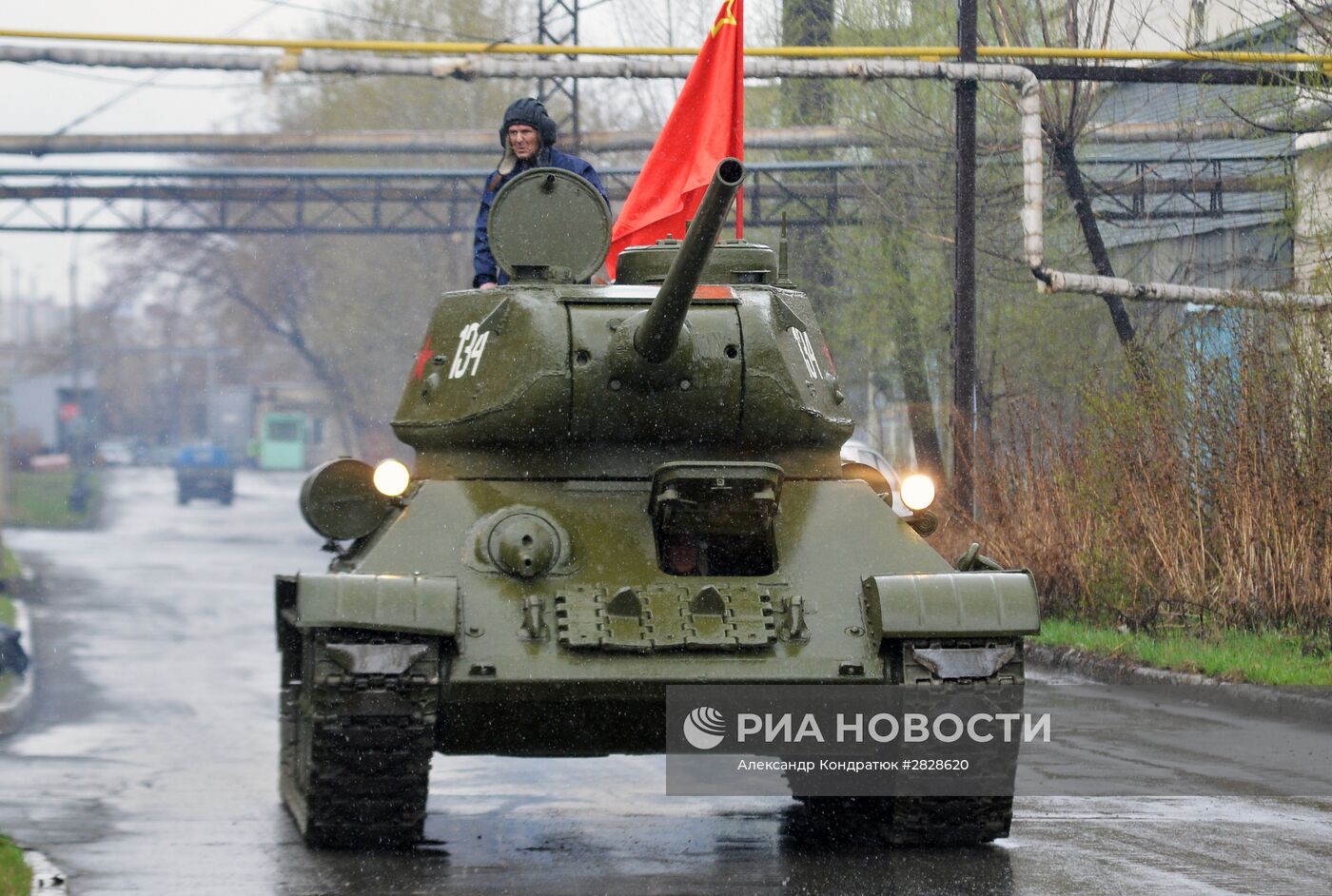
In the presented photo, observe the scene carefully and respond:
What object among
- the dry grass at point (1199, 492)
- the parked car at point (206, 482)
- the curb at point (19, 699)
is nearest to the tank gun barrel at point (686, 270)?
the curb at point (19, 699)

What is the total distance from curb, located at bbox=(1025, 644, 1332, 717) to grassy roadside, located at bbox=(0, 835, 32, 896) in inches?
283

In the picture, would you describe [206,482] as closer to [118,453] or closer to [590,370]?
[118,453]

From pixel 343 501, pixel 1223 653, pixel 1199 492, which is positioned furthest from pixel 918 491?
pixel 1199 492

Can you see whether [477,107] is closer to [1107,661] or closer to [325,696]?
[1107,661]

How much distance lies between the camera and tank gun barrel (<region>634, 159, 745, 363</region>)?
24.8 ft

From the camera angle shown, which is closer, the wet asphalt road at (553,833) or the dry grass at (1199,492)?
the wet asphalt road at (553,833)

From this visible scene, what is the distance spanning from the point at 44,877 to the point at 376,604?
147 centimetres

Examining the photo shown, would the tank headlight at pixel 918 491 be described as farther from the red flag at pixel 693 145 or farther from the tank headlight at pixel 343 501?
the red flag at pixel 693 145

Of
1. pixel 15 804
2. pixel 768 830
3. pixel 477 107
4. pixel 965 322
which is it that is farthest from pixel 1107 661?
pixel 477 107

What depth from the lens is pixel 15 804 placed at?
31.0 ft

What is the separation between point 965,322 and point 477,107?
35.3 m

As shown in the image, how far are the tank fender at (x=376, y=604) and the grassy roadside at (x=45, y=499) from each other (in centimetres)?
3899

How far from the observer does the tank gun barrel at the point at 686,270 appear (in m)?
7.56

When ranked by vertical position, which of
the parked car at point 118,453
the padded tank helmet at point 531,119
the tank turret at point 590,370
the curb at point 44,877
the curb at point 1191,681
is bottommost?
the parked car at point 118,453
